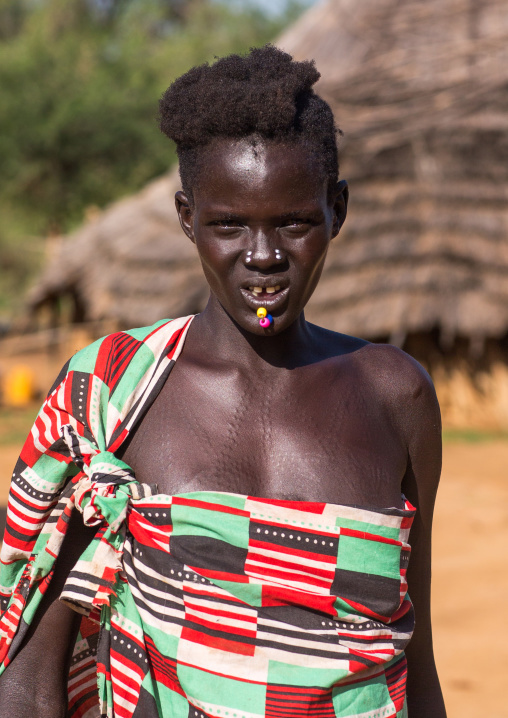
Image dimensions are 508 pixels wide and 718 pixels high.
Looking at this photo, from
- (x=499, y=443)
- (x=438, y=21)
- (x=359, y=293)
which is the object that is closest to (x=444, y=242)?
(x=359, y=293)

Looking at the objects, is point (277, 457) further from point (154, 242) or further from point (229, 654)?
point (154, 242)

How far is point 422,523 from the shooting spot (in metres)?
1.50

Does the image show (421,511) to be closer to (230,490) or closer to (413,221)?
(230,490)

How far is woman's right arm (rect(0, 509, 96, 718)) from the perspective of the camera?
4.48 feet

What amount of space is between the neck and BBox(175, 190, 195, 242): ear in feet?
0.40

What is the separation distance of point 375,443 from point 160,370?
372 mm

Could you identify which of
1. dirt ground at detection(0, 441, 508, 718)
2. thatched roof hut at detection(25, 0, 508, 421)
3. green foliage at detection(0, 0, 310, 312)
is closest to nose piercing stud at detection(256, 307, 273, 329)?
dirt ground at detection(0, 441, 508, 718)

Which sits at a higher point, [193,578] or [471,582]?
[193,578]

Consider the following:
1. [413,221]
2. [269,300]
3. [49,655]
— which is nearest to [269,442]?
[269,300]

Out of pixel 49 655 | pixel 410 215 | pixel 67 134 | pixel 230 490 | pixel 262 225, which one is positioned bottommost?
pixel 49 655

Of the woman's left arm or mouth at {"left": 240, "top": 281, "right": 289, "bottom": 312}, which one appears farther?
the woman's left arm

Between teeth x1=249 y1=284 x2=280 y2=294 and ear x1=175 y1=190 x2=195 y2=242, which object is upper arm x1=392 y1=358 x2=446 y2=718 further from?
ear x1=175 y1=190 x2=195 y2=242

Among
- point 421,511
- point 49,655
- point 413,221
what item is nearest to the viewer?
point 49,655

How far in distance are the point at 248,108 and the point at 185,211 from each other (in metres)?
0.23
